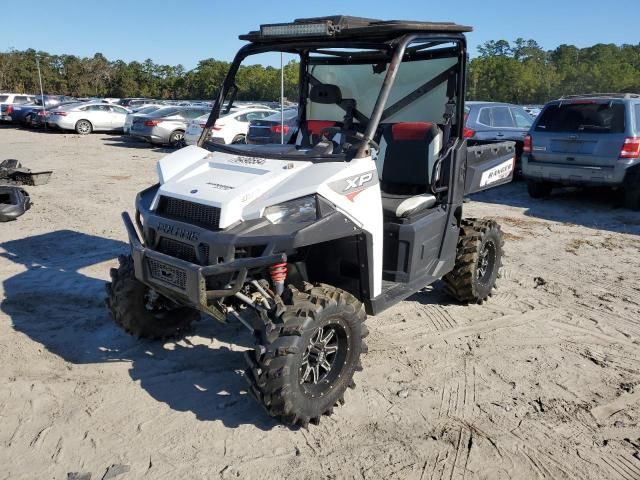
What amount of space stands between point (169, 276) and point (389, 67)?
6.36ft

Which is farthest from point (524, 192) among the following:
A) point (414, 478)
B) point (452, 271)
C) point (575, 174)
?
point (414, 478)

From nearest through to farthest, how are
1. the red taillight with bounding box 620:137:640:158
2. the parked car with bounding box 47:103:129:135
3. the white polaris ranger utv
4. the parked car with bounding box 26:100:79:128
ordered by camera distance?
the white polaris ranger utv
the red taillight with bounding box 620:137:640:158
the parked car with bounding box 47:103:129:135
the parked car with bounding box 26:100:79:128

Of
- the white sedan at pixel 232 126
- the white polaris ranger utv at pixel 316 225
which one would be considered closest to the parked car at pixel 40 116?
the white sedan at pixel 232 126

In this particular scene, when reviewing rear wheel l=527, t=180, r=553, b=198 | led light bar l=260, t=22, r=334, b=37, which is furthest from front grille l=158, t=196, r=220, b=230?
rear wheel l=527, t=180, r=553, b=198

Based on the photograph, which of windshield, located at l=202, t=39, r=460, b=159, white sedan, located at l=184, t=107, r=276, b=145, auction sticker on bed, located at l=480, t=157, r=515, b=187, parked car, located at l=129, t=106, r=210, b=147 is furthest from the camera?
parked car, located at l=129, t=106, r=210, b=147

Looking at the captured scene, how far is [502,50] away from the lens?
6850 cm

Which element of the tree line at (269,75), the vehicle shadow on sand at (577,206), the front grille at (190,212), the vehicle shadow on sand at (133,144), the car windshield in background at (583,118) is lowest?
the vehicle shadow on sand at (577,206)

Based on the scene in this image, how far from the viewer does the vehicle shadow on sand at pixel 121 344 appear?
145 inches

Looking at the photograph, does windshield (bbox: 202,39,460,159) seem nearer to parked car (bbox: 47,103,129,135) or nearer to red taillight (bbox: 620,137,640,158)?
red taillight (bbox: 620,137,640,158)

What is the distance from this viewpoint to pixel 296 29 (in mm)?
3807

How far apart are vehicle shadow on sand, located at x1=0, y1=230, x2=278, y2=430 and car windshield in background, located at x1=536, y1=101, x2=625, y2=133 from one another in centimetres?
737

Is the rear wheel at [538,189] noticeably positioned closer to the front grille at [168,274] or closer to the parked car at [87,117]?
the front grille at [168,274]

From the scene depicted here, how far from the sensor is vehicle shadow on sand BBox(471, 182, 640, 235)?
8.96m

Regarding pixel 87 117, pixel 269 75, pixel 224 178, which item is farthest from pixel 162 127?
pixel 269 75
